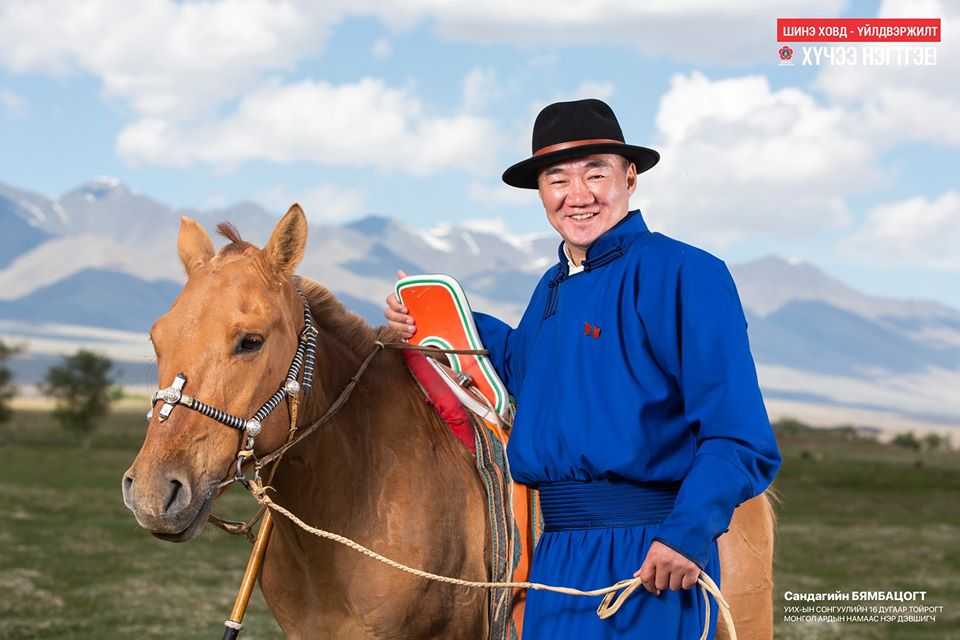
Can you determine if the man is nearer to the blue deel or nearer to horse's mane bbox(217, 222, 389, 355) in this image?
the blue deel

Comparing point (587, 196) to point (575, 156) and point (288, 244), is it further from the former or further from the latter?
point (288, 244)

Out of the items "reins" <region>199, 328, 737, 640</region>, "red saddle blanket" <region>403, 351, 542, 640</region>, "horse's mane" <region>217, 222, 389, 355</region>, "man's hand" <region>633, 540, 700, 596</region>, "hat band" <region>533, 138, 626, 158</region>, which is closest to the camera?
"man's hand" <region>633, 540, 700, 596</region>

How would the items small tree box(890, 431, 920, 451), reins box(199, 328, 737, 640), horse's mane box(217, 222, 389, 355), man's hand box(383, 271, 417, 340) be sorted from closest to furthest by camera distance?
reins box(199, 328, 737, 640) → horse's mane box(217, 222, 389, 355) → man's hand box(383, 271, 417, 340) → small tree box(890, 431, 920, 451)

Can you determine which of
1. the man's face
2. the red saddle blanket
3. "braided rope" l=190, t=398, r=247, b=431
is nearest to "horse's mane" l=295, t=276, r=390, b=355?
the red saddle blanket

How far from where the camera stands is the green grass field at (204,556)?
1228 centimetres

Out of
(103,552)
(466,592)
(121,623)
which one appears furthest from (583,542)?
(103,552)

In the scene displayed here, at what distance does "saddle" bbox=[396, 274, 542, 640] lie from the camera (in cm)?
451

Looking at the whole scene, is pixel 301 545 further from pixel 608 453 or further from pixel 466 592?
pixel 608 453

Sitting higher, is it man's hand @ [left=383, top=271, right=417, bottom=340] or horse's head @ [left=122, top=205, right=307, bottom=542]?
man's hand @ [left=383, top=271, right=417, bottom=340]

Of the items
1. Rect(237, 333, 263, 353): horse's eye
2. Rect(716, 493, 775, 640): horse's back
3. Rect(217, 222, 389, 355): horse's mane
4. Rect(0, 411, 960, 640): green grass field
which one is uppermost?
Rect(217, 222, 389, 355): horse's mane

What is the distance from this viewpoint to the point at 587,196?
362 cm

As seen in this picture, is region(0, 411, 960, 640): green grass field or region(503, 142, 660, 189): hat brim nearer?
region(503, 142, 660, 189): hat brim

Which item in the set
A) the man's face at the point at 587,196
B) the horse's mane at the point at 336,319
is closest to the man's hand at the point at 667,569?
the man's face at the point at 587,196

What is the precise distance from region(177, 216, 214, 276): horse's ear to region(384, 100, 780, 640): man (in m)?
1.43
